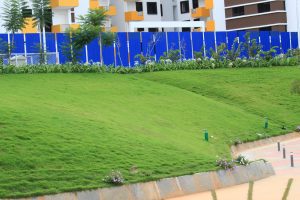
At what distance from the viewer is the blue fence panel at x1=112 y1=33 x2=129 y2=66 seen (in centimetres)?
4247

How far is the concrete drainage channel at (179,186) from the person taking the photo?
15.3 m

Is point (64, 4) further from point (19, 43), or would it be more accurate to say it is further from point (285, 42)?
point (285, 42)

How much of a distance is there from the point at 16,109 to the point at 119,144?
11.9 feet

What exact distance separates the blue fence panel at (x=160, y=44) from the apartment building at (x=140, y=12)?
2.06 m

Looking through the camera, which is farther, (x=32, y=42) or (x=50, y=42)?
(x=50, y=42)

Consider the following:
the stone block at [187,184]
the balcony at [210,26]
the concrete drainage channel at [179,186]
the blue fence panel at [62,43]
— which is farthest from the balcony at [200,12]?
the stone block at [187,184]

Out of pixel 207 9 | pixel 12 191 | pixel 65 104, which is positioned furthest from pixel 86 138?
pixel 207 9

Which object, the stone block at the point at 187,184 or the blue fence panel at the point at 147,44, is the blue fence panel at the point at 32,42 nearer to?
the blue fence panel at the point at 147,44

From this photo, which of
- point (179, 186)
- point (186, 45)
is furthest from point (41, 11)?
point (179, 186)

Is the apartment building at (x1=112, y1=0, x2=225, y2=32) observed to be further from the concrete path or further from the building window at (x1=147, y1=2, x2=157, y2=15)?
the concrete path

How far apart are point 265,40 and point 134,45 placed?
13192 mm

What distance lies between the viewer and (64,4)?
51.7 m

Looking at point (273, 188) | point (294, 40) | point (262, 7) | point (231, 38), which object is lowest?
point (273, 188)

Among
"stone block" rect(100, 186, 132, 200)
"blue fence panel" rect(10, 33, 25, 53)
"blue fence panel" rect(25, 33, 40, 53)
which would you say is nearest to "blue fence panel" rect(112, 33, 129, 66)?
"blue fence panel" rect(25, 33, 40, 53)
